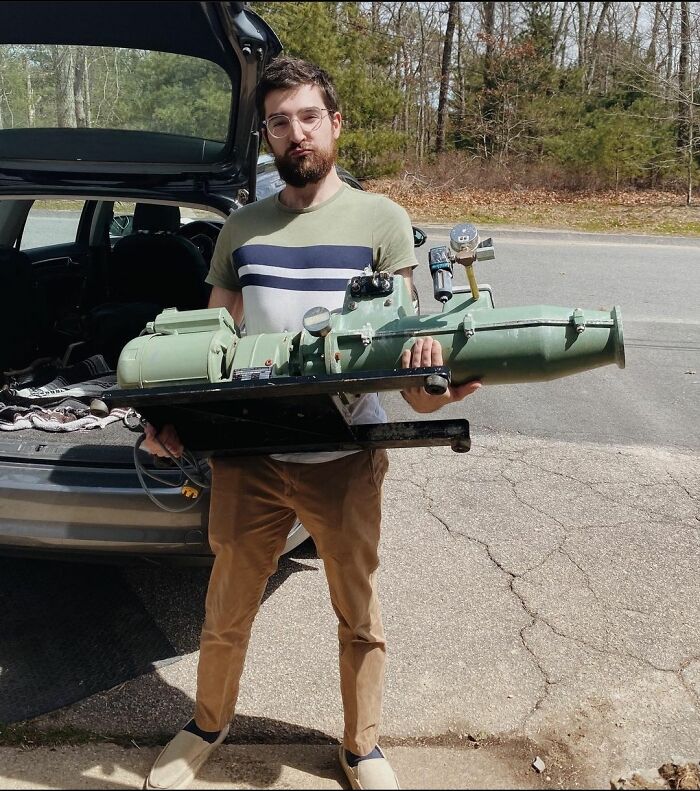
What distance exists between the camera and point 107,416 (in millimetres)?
3678

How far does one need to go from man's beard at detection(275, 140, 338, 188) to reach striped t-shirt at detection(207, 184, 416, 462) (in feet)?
0.26

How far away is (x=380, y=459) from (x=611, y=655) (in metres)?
1.31

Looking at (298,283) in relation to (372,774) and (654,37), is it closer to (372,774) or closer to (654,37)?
(372,774)

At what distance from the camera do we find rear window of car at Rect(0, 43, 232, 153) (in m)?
3.31

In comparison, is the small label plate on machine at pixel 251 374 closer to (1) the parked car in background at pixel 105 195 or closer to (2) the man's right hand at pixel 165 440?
(2) the man's right hand at pixel 165 440

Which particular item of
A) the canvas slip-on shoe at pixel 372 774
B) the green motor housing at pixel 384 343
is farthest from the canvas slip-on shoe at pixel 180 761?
the green motor housing at pixel 384 343

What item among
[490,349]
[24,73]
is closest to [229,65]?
[24,73]

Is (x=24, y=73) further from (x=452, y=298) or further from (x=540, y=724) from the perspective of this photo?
(x=540, y=724)

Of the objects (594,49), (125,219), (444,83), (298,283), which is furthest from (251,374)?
(594,49)

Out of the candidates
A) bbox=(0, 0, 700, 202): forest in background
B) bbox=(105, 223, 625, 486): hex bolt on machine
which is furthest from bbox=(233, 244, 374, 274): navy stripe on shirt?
bbox=(0, 0, 700, 202): forest in background

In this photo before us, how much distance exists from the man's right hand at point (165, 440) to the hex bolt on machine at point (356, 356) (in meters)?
0.09

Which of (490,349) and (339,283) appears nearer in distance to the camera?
(490,349)

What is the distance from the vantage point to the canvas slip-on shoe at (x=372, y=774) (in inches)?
92.2

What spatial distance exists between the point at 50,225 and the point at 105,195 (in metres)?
1.86
